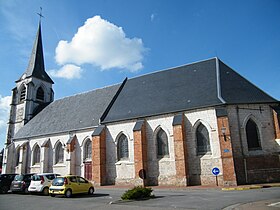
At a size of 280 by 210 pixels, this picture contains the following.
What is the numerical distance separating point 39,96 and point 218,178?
2735 centimetres

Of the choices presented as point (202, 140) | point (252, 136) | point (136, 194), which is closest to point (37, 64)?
point (202, 140)

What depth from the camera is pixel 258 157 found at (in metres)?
16.7

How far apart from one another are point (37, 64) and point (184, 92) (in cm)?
2424

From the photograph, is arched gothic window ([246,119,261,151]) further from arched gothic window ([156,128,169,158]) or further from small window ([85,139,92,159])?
small window ([85,139,92,159])

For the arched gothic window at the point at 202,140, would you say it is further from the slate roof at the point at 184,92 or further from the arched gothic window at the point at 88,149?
the arched gothic window at the point at 88,149

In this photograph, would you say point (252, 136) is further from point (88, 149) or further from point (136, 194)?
point (88, 149)

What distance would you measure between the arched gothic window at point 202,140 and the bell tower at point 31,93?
23.7 metres

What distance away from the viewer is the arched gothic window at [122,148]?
69.0ft

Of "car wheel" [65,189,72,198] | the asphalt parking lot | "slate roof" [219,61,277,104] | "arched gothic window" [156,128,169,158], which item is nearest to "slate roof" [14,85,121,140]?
"arched gothic window" [156,128,169,158]

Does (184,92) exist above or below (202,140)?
above

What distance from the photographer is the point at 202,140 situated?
17.8 meters

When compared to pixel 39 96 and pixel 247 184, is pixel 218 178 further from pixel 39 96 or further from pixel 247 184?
pixel 39 96

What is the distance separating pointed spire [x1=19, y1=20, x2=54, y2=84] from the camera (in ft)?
111

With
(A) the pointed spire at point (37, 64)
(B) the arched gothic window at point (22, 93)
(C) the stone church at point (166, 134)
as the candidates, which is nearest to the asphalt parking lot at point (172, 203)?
(C) the stone church at point (166, 134)
